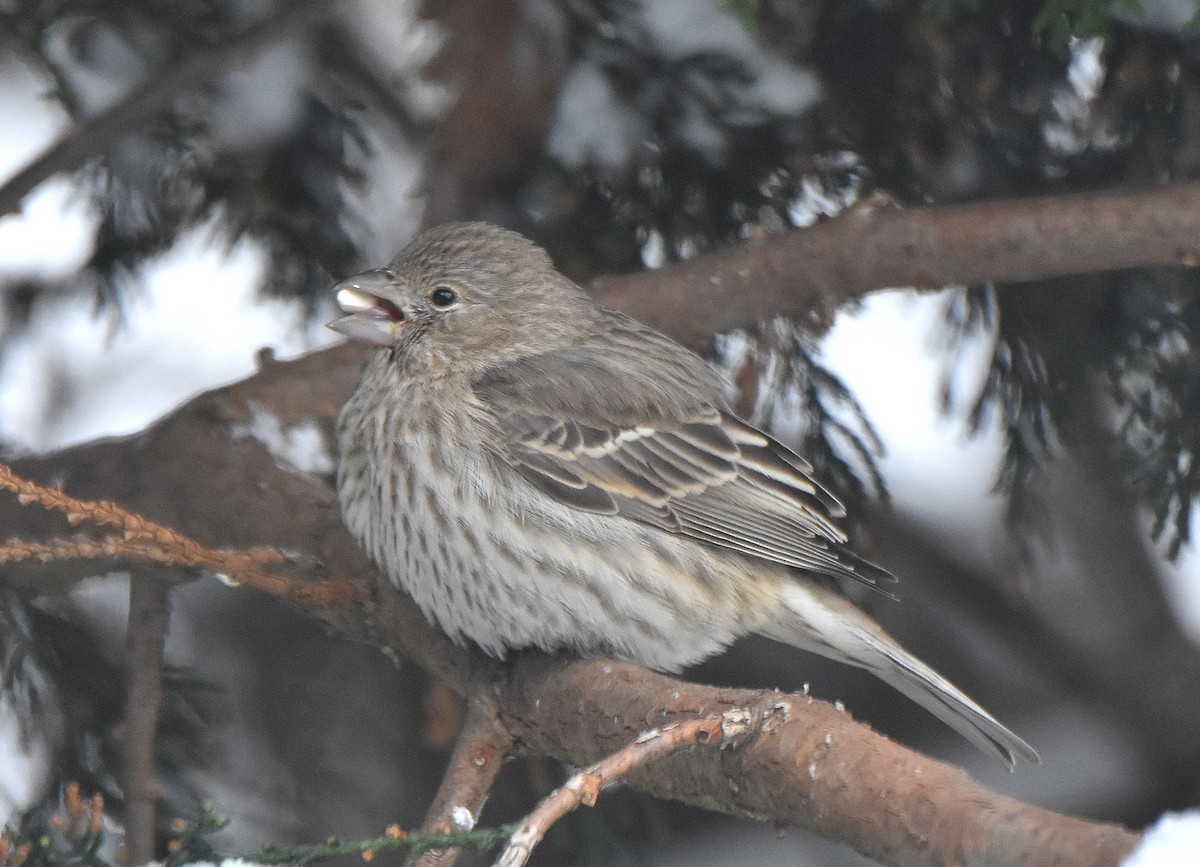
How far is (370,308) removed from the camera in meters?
4.10

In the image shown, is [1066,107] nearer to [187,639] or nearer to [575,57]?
[575,57]

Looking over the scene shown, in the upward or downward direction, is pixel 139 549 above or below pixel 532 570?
above

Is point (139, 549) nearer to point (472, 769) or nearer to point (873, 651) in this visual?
point (472, 769)

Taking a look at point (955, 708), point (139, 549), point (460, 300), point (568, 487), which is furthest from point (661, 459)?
point (139, 549)

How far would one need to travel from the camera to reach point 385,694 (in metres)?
5.25

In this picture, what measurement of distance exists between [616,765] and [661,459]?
5.45 ft

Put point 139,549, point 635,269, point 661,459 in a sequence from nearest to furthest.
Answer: point 139,549
point 661,459
point 635,269

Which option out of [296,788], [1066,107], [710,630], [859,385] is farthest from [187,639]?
[1066,107]

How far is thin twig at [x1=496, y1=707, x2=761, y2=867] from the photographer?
7.00 feet

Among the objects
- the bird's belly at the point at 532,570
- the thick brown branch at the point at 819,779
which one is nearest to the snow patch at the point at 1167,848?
the thick brown branch at the point at 819,779

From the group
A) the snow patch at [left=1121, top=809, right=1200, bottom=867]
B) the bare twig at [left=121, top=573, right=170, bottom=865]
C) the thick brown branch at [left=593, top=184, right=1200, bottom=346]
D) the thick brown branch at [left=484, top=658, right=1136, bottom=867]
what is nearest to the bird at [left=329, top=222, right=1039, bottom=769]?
the thick brown branch at [left=593, top=184, right=1200, bottom=346]

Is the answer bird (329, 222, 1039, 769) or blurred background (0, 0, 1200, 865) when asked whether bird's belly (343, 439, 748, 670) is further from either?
blurred background (0, 0, 1200, 865)

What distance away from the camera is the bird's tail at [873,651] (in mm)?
3752

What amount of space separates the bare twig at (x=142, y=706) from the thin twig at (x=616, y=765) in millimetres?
1481
